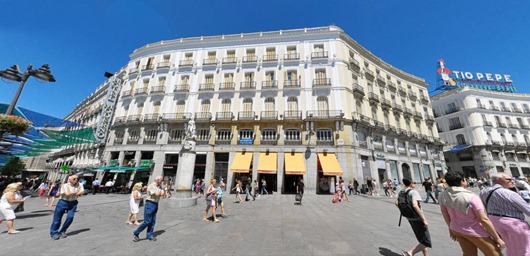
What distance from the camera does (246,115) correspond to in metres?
21.1

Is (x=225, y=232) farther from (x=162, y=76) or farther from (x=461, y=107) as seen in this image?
(x=461, y=107)

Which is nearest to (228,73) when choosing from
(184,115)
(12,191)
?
(184,115)

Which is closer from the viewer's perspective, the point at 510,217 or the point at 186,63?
the point at 510,217

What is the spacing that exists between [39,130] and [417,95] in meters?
45.9

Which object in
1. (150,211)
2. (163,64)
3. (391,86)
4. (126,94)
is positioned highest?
(163,64)

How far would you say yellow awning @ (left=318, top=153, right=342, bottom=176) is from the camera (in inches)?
677

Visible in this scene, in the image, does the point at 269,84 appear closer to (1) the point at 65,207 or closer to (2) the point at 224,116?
(2) the point at 224,116

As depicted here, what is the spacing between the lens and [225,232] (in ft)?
19.3

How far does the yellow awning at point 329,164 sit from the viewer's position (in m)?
17.2

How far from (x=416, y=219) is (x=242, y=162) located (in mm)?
16174

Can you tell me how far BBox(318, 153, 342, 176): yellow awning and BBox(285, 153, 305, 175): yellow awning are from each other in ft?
6.08

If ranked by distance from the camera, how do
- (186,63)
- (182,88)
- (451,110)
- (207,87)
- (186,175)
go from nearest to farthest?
1. (186,175)
2. (207,87)
3. (182,88)
4. (186,63)
5. (451,110)

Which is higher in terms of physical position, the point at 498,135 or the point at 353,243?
the point at 498,135

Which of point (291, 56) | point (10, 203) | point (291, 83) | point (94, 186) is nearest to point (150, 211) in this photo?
point (10, 203)
